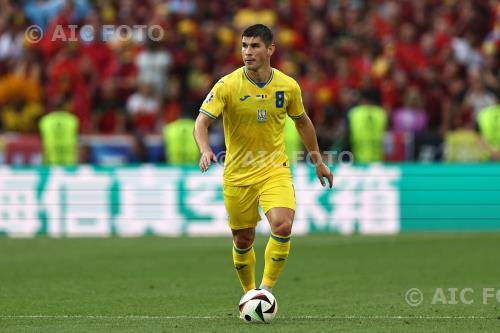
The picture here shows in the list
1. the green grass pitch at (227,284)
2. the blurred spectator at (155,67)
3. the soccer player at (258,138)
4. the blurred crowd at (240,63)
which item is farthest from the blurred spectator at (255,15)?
the soccer player at (258,138)

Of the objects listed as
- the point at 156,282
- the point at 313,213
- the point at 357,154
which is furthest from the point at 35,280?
the point at 357,154

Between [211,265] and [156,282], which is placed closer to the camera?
[156,282]

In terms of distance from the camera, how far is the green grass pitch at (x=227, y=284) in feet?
30.6

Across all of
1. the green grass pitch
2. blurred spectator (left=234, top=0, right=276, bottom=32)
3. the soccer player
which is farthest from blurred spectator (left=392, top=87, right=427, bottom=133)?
the soccer player

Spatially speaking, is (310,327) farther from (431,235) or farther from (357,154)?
(357,154)

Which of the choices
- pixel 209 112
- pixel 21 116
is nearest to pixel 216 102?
pixel 209 112

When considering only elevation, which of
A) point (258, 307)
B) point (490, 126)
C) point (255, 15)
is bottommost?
point (258, 307)

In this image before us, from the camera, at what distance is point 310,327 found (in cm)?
893

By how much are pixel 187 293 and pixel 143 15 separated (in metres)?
13.3

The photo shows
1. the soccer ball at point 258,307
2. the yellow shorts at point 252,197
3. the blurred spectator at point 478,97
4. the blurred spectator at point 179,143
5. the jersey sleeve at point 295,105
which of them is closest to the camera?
the soccer ball at point 258,307

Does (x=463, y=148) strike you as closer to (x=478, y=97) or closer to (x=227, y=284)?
(x=478, y=97)

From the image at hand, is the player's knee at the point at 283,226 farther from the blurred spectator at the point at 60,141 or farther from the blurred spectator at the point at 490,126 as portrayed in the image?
the blurred spectator at the point at 60,141

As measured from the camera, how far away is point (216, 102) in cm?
953

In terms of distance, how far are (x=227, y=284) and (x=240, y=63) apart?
11.3 m
